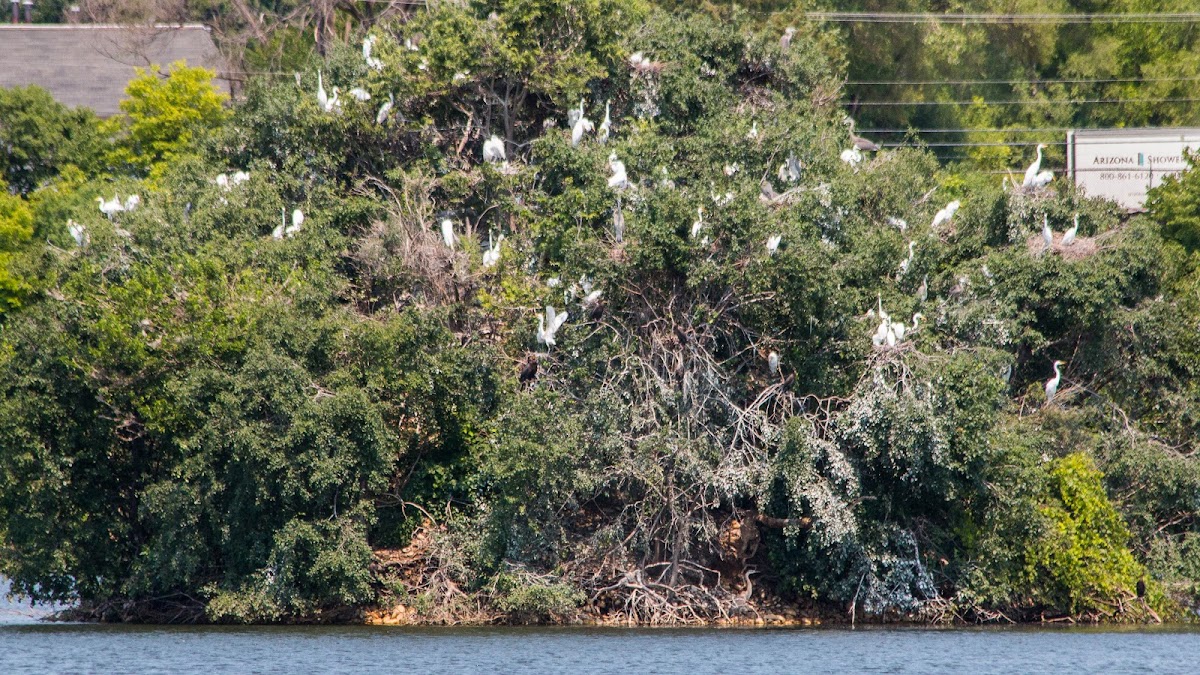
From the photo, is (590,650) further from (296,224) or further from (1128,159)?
(1128,159)

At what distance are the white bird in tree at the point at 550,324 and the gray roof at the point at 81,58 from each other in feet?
91.9

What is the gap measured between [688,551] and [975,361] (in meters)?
4.90

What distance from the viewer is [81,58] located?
165 feet

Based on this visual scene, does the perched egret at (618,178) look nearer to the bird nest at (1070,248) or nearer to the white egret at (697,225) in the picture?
the white egret at (697,225)

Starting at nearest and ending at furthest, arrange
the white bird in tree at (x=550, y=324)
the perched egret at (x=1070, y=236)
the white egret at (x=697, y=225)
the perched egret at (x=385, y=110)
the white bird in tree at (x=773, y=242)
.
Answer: the white bird in tree at (x=773, y=242)
the white egret at (x=697, y=225)
the white bird in tree at (x=550, y=324)
the perched egret at (x=1070, y=236)
the perched egret at (x=385, y=110)

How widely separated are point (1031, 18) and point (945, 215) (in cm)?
2632

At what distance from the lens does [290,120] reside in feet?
87.8

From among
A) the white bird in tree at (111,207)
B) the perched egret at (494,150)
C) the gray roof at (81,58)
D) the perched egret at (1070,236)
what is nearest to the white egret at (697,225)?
the perched egret at (494,150)

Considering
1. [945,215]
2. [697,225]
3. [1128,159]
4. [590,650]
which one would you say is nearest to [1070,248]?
[945,215]

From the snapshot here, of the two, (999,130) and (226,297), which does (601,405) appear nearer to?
(226,297)

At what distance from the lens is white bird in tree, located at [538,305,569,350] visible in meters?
22.6

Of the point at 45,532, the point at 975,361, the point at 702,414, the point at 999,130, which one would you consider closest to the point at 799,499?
the point at 702,414

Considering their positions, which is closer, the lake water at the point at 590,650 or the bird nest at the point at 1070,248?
the lake water at the point at 590,650

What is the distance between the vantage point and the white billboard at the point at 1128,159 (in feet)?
131
